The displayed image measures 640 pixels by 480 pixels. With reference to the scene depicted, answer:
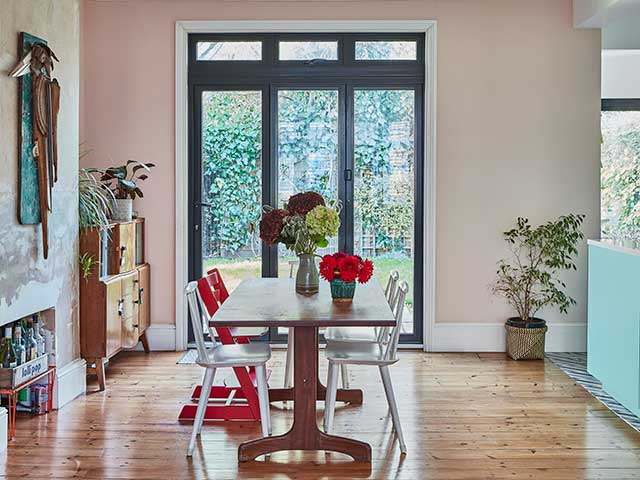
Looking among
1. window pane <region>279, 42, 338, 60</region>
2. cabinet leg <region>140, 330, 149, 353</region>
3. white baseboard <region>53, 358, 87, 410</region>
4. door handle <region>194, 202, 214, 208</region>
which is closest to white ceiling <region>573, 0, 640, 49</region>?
window pane <region>279, 42, 338, 60</region>

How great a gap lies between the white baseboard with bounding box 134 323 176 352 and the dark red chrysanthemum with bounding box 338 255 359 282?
2.68 metres

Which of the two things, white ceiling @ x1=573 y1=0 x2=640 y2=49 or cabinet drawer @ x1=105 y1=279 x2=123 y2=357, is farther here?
white ceiling @ x1=573 y1=0 x2=640 y2=49

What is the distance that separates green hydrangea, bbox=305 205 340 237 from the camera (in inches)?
154

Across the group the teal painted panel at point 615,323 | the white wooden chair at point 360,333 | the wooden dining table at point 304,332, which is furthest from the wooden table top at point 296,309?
the teal painted panel at point 615,323

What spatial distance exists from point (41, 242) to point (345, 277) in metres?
1.72

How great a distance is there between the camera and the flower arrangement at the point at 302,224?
154 inches

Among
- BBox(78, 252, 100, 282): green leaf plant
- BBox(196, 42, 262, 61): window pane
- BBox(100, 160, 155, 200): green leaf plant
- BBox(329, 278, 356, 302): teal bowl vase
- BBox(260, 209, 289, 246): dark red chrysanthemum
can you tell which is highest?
BBox(196, 42, 262, 61): window pane

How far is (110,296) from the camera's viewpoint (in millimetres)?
5012

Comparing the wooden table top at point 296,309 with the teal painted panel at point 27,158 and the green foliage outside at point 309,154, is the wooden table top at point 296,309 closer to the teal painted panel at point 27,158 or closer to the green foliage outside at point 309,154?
the teal painted panel at point 27,158

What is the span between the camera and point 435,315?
240 inches

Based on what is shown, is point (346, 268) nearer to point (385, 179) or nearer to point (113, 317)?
point (113, 317)

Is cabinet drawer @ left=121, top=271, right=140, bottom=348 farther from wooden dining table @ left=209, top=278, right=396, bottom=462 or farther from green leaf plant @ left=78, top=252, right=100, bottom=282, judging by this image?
wooden dining table @ left=209, top=278, right=396, bottom=462

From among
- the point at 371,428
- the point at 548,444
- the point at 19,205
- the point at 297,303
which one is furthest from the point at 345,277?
the point at 19,205

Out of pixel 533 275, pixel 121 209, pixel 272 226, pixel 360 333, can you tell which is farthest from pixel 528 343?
pixel 121 209
